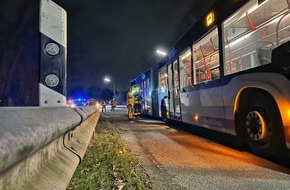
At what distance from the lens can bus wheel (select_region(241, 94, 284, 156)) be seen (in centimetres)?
552

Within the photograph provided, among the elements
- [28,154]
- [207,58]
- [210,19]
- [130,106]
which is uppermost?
[210,19]

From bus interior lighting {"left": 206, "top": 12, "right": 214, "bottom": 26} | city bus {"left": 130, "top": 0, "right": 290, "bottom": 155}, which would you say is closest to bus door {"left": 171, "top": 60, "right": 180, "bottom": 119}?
city bus {"left": 130, "top": 0, "right": 290, "bottom": 155}

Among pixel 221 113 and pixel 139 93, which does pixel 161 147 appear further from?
pixel 139 93

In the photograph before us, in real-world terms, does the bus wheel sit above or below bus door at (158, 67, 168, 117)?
below

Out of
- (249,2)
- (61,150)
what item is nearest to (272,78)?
Answer: (249,2)

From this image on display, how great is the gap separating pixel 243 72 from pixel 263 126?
3.70 ft

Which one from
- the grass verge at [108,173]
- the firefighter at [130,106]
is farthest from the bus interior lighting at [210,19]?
the firefighter at [130,106]

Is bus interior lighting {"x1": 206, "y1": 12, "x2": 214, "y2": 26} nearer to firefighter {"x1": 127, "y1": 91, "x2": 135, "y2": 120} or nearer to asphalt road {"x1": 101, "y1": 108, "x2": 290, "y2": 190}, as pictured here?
asphalt road {"x1": 101, "y1": 108, "x2": 290, "y2": 190}

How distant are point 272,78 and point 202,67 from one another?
4275mm

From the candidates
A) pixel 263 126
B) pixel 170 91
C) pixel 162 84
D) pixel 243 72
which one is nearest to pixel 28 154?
pixel 263 126

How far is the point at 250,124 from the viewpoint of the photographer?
6.31 metres

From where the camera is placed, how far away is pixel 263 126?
5855 millimetres

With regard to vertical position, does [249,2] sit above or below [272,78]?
above

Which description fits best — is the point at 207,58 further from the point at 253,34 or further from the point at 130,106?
the point at 130,106
